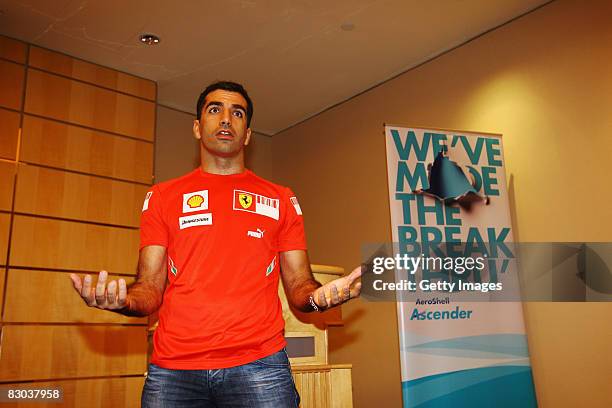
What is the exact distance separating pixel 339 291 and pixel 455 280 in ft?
6.10

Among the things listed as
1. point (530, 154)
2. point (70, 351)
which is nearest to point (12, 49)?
point (70, 351)

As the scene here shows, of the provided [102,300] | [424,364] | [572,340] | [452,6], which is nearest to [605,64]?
[452,6]

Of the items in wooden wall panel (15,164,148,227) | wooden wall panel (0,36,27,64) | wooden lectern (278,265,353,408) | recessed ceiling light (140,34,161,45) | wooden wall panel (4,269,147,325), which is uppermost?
recessed ceiling light (140,34,161,45)

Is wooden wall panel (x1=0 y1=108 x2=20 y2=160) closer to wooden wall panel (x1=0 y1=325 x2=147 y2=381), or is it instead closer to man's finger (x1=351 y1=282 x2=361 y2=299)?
wooden wall panel (x1=0 y1=325 x2=147 y2=381)

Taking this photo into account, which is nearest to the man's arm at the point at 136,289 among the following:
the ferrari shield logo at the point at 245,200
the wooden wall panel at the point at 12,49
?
the ferrari shield logo at the point at 245,200

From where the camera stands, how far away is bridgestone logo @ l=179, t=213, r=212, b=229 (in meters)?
1.45

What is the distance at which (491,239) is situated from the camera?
10.5ft

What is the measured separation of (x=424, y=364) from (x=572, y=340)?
977 millimetres

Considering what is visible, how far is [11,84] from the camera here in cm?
375

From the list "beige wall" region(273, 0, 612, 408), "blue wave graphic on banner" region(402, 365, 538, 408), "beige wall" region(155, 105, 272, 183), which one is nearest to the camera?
"blue wave graphic on banner" region(402, 365, 538, 408)

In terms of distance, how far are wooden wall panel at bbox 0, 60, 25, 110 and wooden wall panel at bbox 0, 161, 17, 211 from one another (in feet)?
1.38

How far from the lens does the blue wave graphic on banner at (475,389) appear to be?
287cm

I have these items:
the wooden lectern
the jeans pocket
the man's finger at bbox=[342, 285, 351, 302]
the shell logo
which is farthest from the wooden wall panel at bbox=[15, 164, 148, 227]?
the man's finger at bbox=[342, 285, 351, 302]

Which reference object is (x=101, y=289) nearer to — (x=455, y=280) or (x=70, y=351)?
(x=455, y=280)
